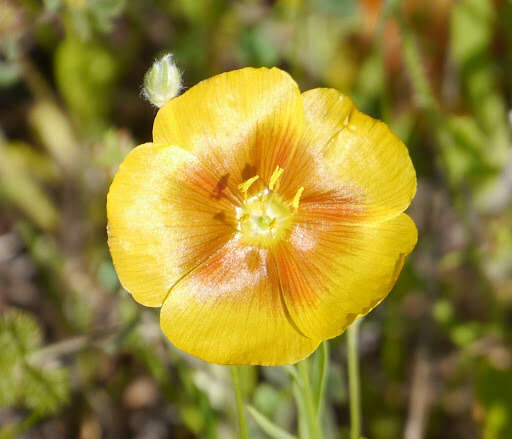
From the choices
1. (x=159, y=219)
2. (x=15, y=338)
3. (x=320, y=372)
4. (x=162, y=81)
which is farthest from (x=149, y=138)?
(x=320, y=372)

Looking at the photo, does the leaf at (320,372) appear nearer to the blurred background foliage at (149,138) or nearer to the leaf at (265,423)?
the leaf at (265,423)

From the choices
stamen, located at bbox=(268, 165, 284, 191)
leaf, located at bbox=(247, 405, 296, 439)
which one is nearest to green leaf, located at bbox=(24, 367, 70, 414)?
leaf, located at bbox=(247, 405, 296, 439)

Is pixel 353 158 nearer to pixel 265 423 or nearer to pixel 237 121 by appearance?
pixel 237 121

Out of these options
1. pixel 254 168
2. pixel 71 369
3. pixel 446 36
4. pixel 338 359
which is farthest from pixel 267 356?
pixel 446 36

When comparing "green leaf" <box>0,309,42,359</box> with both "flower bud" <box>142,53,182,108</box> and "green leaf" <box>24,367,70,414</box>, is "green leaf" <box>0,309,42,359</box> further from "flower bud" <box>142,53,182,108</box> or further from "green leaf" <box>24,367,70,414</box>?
"flower bud" <box>142,53,182,108</box>

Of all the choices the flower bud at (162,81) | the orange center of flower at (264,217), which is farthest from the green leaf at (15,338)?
the flower bud at (162,81)

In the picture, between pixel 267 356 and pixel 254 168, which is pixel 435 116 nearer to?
pixel 254 168

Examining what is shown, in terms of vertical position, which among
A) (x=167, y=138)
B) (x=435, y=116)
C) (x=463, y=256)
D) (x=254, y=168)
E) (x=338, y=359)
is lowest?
(x=338, y=359)
